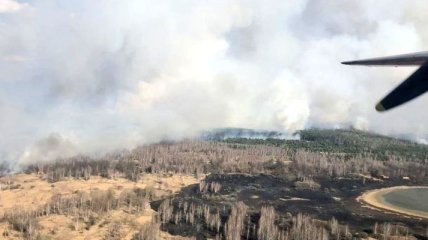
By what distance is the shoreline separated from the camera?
147 metres

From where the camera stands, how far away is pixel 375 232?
120812 mm

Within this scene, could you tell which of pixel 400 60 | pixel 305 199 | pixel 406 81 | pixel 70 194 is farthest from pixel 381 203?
pixel 406 81

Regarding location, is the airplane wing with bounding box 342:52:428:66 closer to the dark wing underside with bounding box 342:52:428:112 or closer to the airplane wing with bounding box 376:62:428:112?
the dark wing underside with bounding box 342:52:428:112

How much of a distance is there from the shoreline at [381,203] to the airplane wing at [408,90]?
150 m

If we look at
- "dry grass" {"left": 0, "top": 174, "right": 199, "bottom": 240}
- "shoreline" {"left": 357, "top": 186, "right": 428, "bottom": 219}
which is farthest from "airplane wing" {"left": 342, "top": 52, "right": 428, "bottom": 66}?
"shoreline" {"left": 357, "top": 186, "right": 428, "bottom": 219}

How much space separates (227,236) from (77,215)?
4471cm

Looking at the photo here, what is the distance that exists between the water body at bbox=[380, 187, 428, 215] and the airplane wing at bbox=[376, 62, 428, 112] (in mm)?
157268

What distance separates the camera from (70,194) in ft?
515

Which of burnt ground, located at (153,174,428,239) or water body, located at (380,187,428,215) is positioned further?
water body, located at (380,187,428,215)

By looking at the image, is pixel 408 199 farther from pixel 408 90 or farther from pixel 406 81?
pixel 406 81

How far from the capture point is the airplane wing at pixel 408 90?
8172 mm

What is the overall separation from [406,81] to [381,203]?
164 meters

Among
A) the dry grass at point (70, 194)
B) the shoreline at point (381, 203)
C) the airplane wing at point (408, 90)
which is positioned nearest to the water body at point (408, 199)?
the shoreline at point (381, 203)

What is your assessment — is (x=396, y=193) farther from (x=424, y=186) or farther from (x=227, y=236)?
(x=227, y=236)
